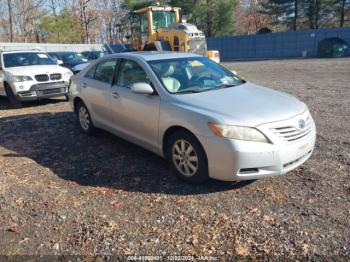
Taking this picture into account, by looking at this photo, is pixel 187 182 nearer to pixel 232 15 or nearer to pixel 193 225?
pixel 193 225

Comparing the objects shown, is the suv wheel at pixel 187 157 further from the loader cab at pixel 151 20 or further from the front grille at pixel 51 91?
the loader cab at pixel 151 20

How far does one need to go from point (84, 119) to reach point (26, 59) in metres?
5.56

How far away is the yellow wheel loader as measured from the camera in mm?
17203

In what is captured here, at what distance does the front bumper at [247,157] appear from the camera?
367 cm

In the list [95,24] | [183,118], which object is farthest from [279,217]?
[95,24]

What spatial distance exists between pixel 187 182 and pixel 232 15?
45.6 metres

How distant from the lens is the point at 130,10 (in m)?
44.9

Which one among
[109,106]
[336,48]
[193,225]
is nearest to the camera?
[193,225]

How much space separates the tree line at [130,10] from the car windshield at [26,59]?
27.6 metres

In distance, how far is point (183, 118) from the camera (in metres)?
4.07

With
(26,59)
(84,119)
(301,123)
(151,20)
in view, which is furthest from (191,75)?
(151,20)

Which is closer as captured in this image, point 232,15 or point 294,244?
point 294,244

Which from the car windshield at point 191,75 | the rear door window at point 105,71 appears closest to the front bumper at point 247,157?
the car windshield at point 191,75

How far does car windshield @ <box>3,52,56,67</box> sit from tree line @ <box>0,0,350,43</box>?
27604 millimetres
